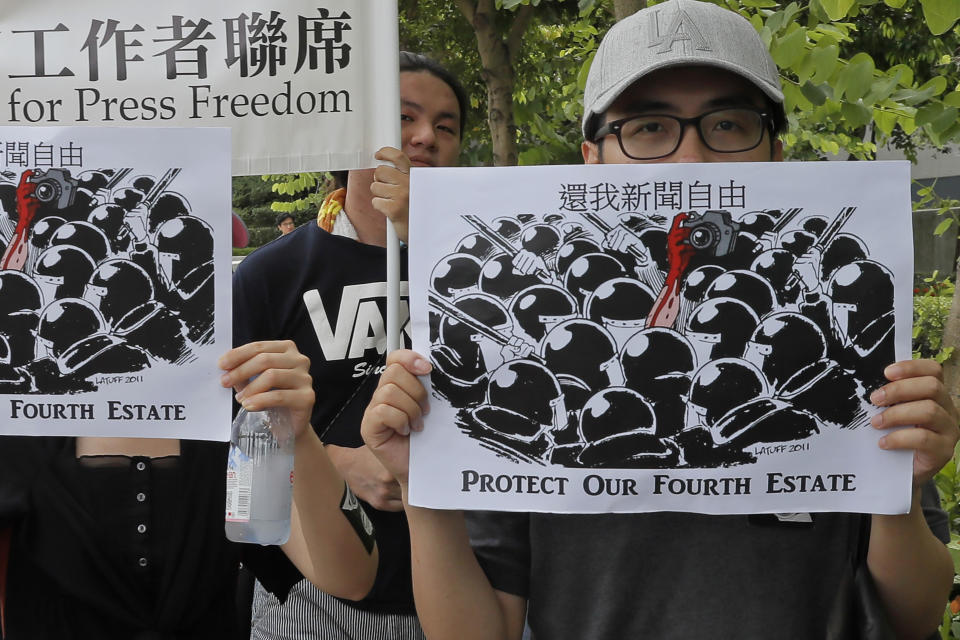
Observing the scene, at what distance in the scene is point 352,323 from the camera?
2627 millimetres

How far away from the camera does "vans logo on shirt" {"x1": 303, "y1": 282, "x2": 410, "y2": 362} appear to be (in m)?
2.61

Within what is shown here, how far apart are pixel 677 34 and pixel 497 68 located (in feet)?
14.0

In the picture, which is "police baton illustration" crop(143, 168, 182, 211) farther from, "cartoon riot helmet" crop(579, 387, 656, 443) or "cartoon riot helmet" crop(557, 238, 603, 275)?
"cartoon riot helmet" crop(579, 387, 656, 443)

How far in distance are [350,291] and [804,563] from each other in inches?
53.5

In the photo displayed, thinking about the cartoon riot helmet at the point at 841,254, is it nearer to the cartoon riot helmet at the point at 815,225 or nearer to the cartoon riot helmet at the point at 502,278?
the cartoon riot helmet at the point at 815,225

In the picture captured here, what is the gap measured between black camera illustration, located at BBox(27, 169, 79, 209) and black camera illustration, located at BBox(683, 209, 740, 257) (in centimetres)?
117

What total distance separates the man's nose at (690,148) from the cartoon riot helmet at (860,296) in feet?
1.06

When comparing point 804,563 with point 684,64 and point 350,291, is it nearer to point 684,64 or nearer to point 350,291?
point 684,64

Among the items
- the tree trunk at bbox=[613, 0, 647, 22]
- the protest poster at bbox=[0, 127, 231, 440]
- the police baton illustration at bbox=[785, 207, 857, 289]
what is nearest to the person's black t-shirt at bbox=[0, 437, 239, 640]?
the protest poster at bbox=[0, 127, 231, 440]

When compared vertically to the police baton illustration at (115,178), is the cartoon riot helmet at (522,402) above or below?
below

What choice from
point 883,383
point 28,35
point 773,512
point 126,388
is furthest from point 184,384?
point 883,383

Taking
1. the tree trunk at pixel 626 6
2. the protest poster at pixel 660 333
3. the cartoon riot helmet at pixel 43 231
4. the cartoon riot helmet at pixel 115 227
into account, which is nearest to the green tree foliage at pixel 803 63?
the tree trunk at pixel 626 6

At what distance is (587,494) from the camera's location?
1.75m

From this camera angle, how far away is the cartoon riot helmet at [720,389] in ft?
5.67
